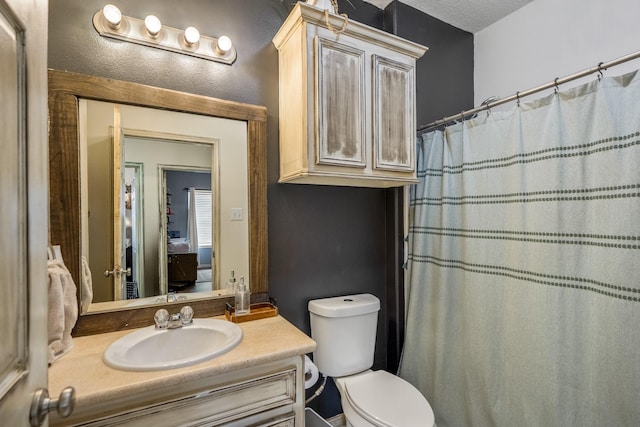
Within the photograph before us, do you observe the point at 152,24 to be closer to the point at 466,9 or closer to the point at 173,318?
the point at 173,318

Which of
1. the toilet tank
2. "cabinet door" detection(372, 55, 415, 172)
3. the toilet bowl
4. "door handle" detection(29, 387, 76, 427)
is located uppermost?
"cabinet door" detection(372, 55, 415, 172)

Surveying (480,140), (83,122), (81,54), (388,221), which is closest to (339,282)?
(388,221)

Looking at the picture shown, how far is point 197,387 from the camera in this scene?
3.33 ft

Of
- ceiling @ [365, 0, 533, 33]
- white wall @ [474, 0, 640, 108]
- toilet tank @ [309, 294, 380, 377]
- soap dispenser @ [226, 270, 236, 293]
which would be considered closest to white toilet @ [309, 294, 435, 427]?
toilet tank @ [309, 294, 380, 377]

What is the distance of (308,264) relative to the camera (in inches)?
70.9

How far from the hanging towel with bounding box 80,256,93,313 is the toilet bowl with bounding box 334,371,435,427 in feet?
4.03

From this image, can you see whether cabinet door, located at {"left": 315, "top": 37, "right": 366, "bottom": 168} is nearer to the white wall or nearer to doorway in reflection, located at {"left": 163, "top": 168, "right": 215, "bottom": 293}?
doorway in reflection, located at {"left": 163, "top": 168, "right": 215, "bottom": 293}

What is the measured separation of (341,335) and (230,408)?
75 cm

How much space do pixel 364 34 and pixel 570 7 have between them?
1.21 meters

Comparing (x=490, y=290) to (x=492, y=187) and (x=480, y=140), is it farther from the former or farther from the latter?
(x=480, y=140)

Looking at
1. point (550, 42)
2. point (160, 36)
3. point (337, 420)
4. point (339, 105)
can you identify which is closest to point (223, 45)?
point (160, 36)

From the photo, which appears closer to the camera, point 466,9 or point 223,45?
point 223,45

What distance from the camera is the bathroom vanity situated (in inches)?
35.5

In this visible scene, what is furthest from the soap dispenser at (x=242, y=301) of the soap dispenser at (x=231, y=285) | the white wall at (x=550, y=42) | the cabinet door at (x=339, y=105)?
the white wall at (x=550, y=42)
